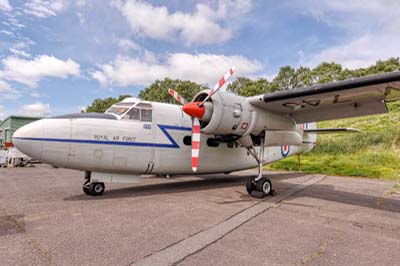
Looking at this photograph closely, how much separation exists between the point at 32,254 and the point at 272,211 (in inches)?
189

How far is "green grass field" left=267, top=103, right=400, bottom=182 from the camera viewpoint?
14.5 meters

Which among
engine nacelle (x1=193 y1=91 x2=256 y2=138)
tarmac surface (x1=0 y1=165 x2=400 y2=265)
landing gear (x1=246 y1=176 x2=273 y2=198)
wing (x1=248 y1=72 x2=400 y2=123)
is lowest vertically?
tarmac surface (x1=0 y1=165 x2=400 y2=265)

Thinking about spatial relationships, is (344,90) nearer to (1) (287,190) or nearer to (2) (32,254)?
(1) (287,190)

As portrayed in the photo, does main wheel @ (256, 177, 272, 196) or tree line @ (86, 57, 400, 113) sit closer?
main wheel @ (256, 177, 272, 196)

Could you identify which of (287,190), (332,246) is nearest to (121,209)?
(332,246)

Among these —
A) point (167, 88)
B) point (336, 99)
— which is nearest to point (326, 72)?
point (167, 88)

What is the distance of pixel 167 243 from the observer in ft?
12.8

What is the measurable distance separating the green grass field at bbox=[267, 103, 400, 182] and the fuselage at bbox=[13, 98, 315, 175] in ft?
29.3

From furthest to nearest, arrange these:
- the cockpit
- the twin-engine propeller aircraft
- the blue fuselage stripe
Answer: the cockpit < the blue fuselage stripe < the twin-engine propeller aircraft

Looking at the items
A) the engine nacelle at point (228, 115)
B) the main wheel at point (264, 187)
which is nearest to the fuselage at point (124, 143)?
the engine nacelle at point (228, 115)

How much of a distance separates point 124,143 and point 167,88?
37978mm

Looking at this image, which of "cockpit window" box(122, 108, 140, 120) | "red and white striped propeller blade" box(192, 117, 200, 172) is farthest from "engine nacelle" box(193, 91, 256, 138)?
"cockpit window" box(122, 108, 140, 120)

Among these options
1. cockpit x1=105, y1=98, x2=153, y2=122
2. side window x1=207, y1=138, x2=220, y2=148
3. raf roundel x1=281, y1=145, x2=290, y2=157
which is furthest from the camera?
raf roundel x1=281, y1=145, x2=290, y2=157

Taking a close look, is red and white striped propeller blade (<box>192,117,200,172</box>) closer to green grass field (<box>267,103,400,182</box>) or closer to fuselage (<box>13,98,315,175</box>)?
fuselage (<box>13,98,315,175</box>)
